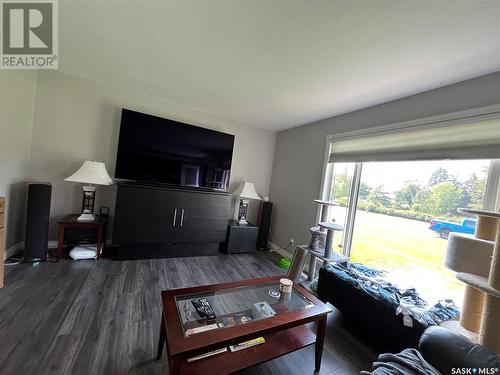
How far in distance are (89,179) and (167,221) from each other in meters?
0.98

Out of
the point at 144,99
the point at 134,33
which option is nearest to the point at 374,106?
the point at 134,33

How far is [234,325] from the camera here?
43.7 inches

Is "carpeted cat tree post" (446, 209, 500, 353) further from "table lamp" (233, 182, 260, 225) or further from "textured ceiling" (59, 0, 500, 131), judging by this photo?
"table lamp" (233, 182, 260, 225)

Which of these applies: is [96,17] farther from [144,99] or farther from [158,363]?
[158,363]

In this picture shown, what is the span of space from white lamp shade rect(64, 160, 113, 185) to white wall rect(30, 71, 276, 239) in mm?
347

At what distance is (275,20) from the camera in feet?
4.07

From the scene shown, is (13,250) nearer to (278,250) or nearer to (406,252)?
(278,250)

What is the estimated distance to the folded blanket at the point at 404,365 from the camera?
905 millimetres

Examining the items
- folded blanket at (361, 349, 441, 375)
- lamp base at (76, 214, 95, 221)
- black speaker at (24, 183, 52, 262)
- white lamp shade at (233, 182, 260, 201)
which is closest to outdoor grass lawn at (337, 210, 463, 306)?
folded blanket at (361, 349, 441, 375)

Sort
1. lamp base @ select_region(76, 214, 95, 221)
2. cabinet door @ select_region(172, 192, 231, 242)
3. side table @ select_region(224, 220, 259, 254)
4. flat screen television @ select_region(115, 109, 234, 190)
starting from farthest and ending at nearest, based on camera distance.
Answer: side table @ select_region(224, 220, 259, 254), cabinet door @ select_region(172, 192, 231, 242), flat screen television @ select_region(115, 109, 234, 190), lamp base @ select_region(76, 214, 95, 221)

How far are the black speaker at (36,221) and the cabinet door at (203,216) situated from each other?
133cm

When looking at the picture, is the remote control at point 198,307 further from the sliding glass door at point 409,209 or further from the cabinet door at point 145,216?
the sliding glass door at point 409,209

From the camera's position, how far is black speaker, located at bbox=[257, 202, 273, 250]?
346 centimetres

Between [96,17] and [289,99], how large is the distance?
1.80 meters
